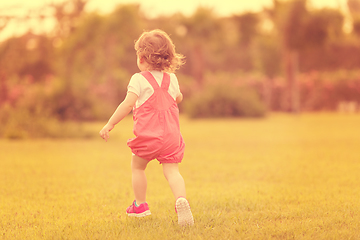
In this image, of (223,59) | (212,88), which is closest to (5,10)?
(212,88)

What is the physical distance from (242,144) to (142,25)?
16.7 metres

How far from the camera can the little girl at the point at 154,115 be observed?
10.5 feet

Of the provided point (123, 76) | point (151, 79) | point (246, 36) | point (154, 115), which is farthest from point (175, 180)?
point (246, 36)

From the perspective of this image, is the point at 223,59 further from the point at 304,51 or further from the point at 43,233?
the point at 43,233

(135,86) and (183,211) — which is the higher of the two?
(135,86)

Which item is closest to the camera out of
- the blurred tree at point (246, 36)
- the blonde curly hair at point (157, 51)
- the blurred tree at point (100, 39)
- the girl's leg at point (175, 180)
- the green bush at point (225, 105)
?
the girl's leg at point (175, 180)

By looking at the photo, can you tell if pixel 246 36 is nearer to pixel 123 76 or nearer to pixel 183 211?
pixel 123 76

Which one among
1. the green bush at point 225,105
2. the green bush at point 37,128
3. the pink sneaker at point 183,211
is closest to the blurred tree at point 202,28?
the green bush at point 225,105

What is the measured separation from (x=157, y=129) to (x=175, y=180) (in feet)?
1.29

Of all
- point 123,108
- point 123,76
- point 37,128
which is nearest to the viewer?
point 123,108

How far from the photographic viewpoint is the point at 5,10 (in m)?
20.5

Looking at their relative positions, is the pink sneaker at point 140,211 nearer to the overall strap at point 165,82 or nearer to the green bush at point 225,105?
the overall strap at point 165,82

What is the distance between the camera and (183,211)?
3.07 metres

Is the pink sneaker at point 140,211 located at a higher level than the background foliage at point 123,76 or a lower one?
lower
